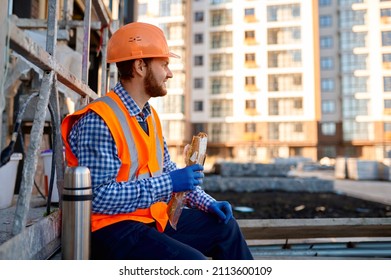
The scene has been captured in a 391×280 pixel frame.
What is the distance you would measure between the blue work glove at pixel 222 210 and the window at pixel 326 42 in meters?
43.0

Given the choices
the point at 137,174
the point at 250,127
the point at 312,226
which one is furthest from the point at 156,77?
the point at 250,127

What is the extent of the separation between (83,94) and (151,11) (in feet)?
138

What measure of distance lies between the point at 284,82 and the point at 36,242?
130 feet

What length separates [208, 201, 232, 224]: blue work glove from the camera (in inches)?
77.9

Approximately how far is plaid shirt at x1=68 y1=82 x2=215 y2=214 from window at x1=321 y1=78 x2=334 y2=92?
42.0 metres

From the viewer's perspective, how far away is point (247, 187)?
39.8 feet

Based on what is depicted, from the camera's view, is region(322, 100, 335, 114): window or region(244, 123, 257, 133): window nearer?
region(244, 123, 257, 133): window

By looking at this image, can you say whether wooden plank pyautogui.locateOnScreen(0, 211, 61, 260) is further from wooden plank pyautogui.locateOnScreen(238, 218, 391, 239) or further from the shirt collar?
wooden plank pyautogui.locateOnScreen(238, 218, 391, 239)

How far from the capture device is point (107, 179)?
160 cm

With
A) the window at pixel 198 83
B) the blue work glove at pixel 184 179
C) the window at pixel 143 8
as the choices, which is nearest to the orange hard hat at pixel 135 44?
the blue work glove at pixel 184 179

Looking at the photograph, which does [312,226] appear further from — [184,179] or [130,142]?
[130,142]

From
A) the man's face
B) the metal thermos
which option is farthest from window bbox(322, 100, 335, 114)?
the metal thermos

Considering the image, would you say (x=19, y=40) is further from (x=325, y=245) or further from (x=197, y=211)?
(x=325, y=245)

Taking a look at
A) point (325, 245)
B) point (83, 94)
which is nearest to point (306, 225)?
point (325, 245)
